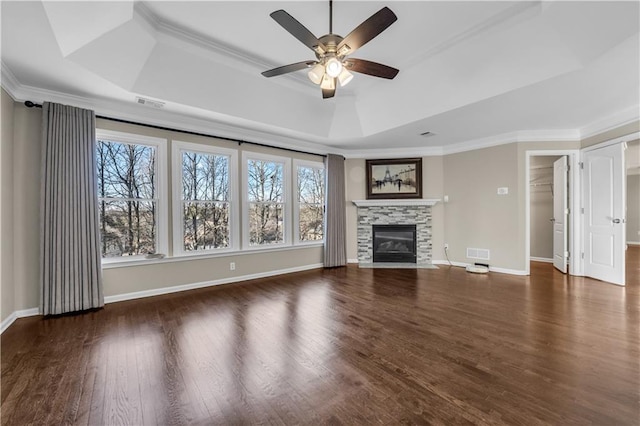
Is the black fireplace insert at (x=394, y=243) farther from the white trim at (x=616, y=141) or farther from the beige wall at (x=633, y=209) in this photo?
the beige wall at (x=633, y=209)

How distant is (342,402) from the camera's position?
1.64 m

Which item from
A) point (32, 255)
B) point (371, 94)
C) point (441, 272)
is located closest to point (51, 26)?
point (32, 255)

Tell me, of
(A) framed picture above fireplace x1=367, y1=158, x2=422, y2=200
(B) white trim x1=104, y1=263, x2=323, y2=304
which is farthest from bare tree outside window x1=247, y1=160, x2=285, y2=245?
(A) framed picture above fireplace x1=367, y1=158, x2=422, y2=200

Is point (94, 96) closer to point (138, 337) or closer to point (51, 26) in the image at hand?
point (51, 26)

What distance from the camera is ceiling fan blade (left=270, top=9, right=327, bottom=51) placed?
6.40 feet

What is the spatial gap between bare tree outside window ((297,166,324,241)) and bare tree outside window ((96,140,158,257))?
8.59ft

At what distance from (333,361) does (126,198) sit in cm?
352

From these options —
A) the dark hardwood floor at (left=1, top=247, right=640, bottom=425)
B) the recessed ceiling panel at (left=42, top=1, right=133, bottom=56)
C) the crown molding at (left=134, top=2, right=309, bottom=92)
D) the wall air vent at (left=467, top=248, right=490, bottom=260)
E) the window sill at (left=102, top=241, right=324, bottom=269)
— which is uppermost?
the crown molding at (left=134, top=2, right=309, bottom=92)

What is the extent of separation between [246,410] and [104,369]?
1283 millimetres

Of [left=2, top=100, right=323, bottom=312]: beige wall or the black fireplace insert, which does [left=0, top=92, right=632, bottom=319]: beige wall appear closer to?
[left=2, top=100, right=323, bottom=312]: beige wall

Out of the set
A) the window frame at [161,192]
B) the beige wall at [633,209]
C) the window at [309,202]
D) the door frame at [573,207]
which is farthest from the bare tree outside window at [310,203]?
the beige wall at [633,209]

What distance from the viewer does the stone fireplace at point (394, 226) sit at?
19.2 ft

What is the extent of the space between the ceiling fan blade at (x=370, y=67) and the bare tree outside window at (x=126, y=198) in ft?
10.3

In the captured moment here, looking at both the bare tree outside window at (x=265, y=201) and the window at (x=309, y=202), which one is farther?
the window at (x=309, y=202)
